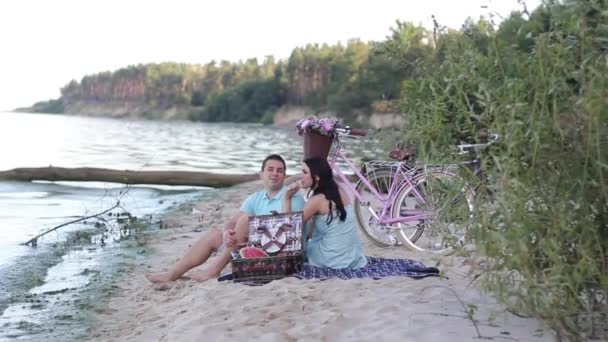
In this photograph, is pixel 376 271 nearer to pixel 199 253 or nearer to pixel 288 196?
pixel 288 196

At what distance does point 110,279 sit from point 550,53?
5153mm

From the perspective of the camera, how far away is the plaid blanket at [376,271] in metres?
5.47

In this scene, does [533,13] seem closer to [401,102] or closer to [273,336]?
[401,102]

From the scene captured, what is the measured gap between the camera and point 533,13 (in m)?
3.45

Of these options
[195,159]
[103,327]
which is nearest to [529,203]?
[103,327]

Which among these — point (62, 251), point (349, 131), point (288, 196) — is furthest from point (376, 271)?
point (62, 251)

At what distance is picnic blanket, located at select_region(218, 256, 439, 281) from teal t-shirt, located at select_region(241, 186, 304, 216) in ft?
1.70

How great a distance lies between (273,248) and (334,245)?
1.56ft

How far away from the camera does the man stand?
600cm

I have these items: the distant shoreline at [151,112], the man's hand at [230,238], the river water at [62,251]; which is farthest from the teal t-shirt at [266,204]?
the distant shoreline at [151,112]

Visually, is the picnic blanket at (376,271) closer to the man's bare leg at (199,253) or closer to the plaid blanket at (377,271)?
the plaid blanket at (377,271)

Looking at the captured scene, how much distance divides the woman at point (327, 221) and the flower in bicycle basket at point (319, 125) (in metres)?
1.11

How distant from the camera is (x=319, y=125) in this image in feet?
23.1

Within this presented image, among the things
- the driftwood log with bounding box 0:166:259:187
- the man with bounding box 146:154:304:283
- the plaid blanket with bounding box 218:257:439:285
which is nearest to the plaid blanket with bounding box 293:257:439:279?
the plaid blanket with bounding box 218:257:439:285
